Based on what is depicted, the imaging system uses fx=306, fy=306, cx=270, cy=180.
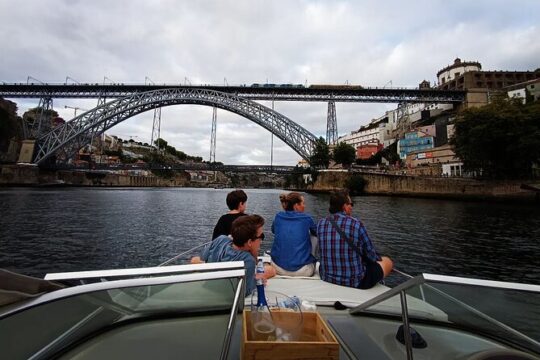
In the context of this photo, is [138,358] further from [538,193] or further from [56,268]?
[538,193]

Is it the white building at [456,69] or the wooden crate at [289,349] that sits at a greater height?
the white building at [456,69]

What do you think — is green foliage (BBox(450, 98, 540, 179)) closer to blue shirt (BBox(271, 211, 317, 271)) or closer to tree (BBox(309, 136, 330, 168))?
tree (BBox(309, 136, 330, 168))

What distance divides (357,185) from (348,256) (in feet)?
130

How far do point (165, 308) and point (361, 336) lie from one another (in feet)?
3.54

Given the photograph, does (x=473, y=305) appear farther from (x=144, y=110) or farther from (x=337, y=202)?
(x=144, y=110)

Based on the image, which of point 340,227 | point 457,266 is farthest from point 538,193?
point 340,227

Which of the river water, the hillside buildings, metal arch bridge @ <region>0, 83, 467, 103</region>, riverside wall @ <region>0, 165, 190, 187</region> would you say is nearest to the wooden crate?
the river water

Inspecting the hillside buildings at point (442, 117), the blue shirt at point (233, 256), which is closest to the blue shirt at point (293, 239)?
the blue shirt at point (233, 256)

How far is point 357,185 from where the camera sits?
40.6m

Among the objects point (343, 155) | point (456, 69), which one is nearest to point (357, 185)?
point (343, 155)

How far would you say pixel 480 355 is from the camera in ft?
3.91

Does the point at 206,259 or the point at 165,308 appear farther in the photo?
the point at 206,259

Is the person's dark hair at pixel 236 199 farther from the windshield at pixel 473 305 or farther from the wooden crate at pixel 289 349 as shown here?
the wooden crate at pixel 289 349

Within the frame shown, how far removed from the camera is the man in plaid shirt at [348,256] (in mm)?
2447
